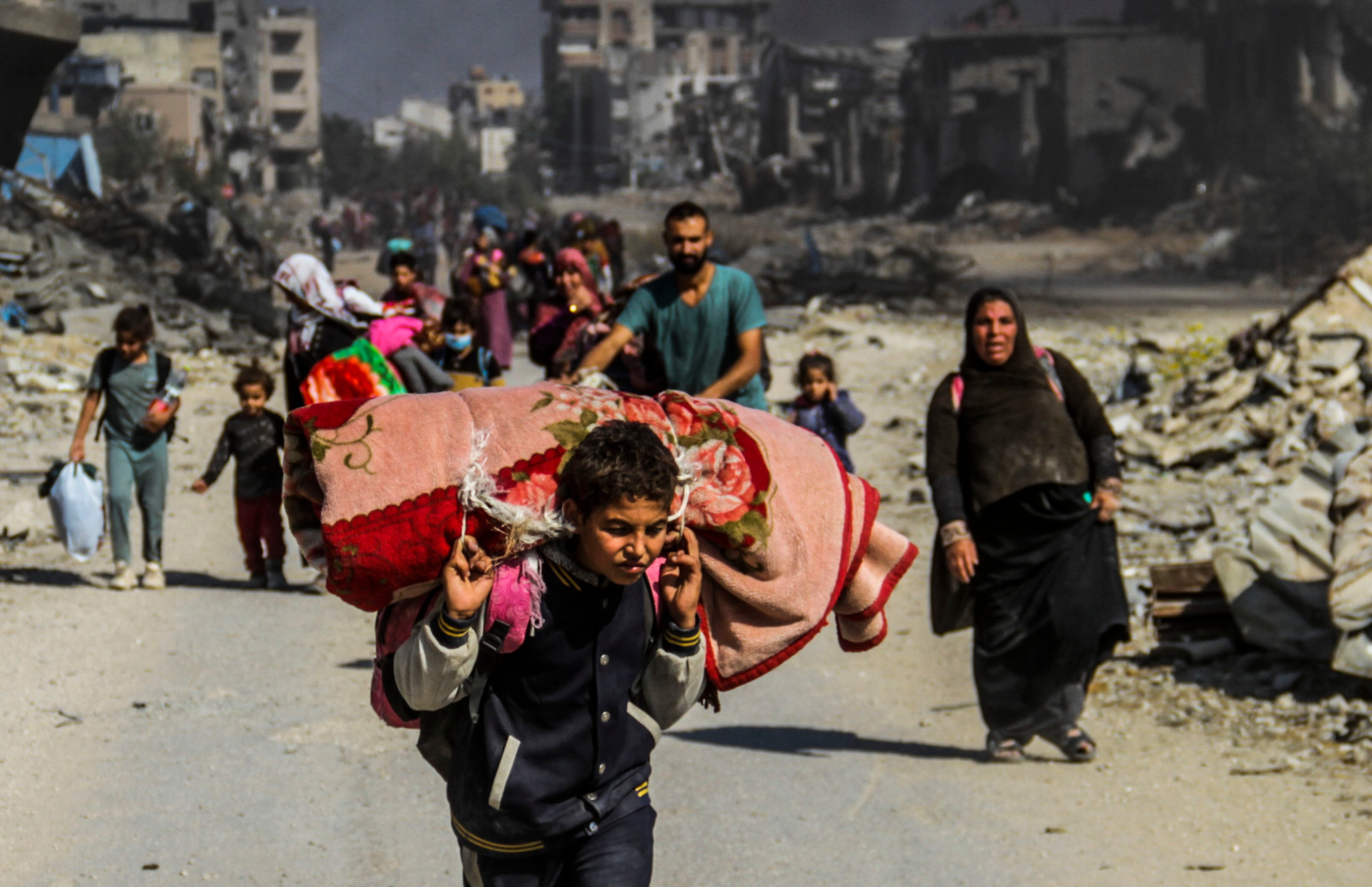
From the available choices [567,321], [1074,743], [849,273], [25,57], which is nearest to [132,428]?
[567,321]

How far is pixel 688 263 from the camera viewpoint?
5980mm

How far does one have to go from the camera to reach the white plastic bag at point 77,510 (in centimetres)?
798

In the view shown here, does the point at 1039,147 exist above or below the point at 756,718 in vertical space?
above

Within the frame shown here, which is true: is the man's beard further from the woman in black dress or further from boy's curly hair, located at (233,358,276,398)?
boy's curly hair, located at (233,358,276,398)

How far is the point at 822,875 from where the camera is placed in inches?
180

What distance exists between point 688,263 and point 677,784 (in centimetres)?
188

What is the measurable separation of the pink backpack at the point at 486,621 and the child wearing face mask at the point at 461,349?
5317mm

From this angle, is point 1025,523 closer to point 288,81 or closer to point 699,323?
point 699,323

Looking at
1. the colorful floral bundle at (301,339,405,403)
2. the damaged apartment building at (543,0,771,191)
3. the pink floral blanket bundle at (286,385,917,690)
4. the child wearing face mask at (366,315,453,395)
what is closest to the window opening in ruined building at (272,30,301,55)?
the damaged apartment building at (543,0,771,191)

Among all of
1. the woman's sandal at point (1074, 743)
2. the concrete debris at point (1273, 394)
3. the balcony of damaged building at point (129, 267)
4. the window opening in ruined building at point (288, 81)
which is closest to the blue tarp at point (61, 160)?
the balcony of damaged building at point (129, 267)

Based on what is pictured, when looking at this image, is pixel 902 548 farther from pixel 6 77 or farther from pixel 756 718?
pixel 6 77

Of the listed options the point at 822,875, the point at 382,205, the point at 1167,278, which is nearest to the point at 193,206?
the point at 1167,278

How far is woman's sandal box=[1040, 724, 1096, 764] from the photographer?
5746mm

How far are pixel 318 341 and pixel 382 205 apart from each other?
156ft
